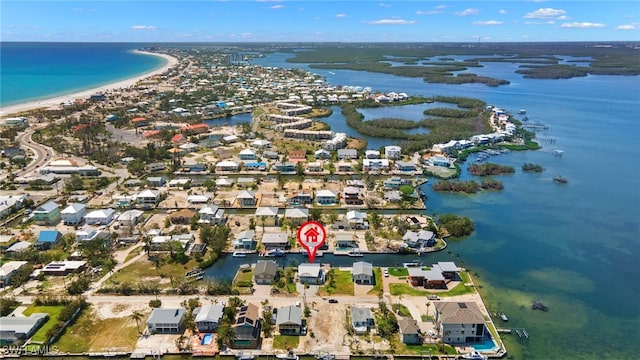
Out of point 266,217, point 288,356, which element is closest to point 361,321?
point 288,356

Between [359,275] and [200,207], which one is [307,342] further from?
[200,207]

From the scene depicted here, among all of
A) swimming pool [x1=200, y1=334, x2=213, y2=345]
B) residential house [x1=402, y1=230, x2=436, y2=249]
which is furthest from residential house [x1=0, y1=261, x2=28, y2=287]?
residential house [x1=402, y1=230, x2=436, y2=249]

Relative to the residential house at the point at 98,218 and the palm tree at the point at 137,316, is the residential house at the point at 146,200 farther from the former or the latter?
the palm tree at the point at 137,316

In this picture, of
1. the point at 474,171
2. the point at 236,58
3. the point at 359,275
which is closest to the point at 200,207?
A: the point at 359,275

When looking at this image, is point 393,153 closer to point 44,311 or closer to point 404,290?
point 404,290

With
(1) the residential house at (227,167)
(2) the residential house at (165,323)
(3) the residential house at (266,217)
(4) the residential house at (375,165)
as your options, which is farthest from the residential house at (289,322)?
(4) the residential house at (375,165)

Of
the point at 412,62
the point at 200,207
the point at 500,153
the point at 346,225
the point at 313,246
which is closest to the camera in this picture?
the point at 313,246
